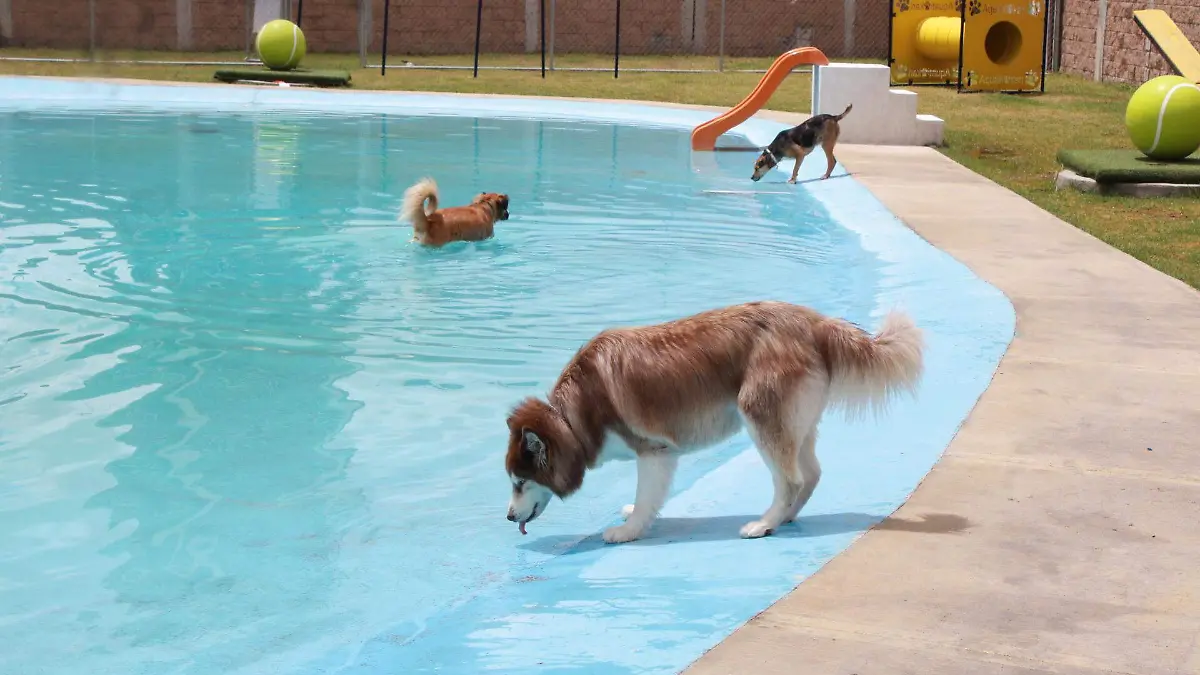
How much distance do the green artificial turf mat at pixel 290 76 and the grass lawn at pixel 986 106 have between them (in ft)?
1.94

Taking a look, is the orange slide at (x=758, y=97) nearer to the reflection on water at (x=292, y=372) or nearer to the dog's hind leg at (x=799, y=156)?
the reflection on water at (x=292, y=372)

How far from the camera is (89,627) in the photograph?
4586 millimetres

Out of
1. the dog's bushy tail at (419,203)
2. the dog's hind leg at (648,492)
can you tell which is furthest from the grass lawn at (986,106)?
the dog's hind leg at (648,492)

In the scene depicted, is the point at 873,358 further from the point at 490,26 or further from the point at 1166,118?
the point at 490,26

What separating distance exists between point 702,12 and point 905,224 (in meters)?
25.6

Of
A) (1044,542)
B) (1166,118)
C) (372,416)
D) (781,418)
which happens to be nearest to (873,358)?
(781,418)

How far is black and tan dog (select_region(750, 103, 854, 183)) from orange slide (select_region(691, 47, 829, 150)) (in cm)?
201

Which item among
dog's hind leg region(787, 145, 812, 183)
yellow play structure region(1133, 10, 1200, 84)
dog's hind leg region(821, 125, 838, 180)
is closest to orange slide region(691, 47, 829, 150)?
dog's hind leg region(787, 145, 812, 183)

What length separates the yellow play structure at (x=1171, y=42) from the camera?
19655 millimetres

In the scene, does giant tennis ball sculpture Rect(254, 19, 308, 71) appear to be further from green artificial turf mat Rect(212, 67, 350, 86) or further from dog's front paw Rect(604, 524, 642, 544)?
dog's front paw Rect(604, 524, 642, 544)

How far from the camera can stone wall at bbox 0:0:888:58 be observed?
30.9 meters

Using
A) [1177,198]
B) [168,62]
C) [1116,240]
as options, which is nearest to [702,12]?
[168,62]

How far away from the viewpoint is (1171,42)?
2094cm

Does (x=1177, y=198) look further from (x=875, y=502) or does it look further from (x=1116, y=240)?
(x=875, y=502)
